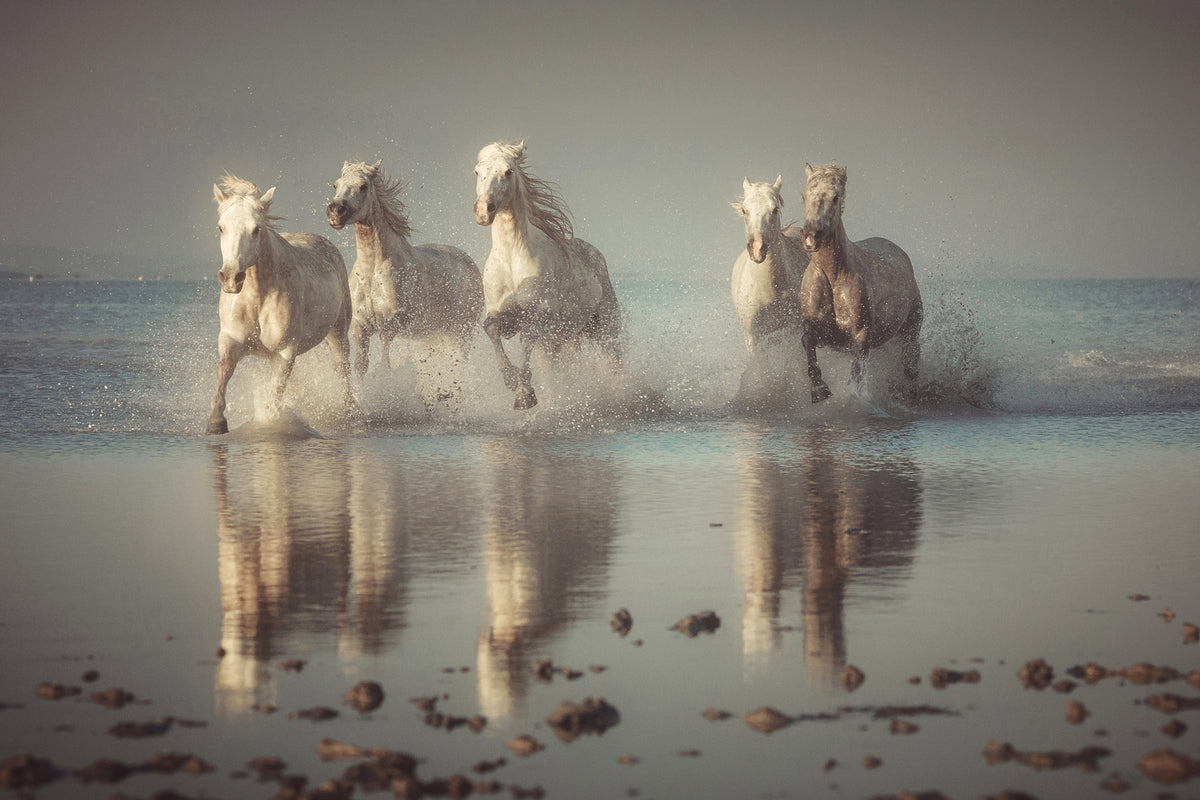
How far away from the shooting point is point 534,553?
6.06 m

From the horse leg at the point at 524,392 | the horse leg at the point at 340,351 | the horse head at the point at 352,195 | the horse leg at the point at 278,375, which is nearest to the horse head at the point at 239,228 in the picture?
the horse leg at the point at 278,375

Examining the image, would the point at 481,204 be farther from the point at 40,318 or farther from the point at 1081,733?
the point at 40,318

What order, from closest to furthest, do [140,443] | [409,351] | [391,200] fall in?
[140,443] → [391,200] → [409,351]

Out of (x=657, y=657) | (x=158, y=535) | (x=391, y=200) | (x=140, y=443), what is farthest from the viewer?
(x=391, y=200)

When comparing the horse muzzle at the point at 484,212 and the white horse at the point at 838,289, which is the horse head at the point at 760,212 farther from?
the horse muzzle at the point at 484,212

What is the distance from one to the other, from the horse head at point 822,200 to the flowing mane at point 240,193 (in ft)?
15.2

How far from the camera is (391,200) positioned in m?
13.0

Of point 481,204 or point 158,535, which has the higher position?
point 481,204

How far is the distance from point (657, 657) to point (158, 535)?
3226 millimetres

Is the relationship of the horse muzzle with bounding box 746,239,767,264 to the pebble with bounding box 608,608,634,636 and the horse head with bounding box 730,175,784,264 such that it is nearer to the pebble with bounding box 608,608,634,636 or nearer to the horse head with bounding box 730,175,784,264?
the horse head with bounding box 730,175,784,264

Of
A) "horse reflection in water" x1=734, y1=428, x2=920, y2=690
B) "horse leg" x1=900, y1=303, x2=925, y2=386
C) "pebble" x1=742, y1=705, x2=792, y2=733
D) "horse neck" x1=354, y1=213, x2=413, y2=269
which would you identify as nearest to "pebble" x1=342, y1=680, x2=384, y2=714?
"pebble" x1=742, y1=705, x2=792, y2=733

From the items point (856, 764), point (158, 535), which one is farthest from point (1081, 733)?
point (158, 535)

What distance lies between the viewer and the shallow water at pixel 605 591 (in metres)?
3.51

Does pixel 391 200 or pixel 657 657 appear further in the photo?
pixel 391 200
